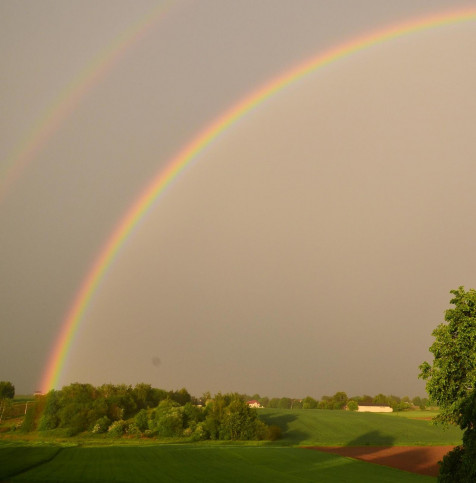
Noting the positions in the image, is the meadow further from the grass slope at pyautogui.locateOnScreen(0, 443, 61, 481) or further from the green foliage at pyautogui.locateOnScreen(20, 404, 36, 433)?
the green foliage at pyautogui.locateOnScreen(20, 404, 36, 433)

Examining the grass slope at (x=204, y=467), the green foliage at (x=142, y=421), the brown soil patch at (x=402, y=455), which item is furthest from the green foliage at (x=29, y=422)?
the brown soil patch at (x=402, y=455)

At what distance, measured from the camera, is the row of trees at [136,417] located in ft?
335

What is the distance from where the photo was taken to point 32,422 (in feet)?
376

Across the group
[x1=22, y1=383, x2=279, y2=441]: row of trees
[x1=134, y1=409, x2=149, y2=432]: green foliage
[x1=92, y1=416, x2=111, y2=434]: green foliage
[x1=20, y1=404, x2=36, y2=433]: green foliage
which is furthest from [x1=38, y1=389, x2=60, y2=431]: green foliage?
[x1=134, y1=409, x2=149, y2=432]: green foliage

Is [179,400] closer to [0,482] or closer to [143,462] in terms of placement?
[143,462]

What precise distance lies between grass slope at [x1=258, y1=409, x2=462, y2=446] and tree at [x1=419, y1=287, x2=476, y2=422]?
5989cm

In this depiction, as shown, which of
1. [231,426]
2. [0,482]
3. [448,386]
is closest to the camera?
[448,386]

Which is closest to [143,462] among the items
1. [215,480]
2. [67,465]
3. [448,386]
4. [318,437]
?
[67,465]

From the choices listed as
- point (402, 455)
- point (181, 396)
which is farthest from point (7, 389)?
point (402, 455)

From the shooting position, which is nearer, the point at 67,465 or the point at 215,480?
the point at 215,480

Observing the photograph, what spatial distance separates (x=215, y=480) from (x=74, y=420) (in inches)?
2838

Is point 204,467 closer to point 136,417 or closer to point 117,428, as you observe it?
point 117,428

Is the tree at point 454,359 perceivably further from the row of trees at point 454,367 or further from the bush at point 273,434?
the bush at point 273,434

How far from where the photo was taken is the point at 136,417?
107875 mm
